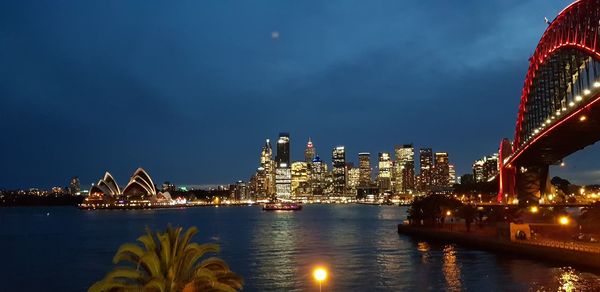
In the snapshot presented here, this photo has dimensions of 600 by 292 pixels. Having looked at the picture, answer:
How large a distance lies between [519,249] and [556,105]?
38632 mm

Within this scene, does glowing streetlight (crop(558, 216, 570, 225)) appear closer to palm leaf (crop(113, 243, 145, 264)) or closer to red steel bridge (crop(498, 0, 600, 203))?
red steel bridge (crop(498, 0, 600, 203))

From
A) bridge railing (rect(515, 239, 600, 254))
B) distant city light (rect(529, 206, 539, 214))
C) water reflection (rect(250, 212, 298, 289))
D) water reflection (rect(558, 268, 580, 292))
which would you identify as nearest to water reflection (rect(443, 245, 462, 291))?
water reflection (rect(558, 268, 580, 292))

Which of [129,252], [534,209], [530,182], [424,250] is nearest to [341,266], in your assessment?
[424,250]

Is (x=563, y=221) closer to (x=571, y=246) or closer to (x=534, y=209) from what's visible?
(x=571, y=246)

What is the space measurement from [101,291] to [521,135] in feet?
279

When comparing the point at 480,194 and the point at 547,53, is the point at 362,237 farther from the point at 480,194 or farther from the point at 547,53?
the point at 480,194

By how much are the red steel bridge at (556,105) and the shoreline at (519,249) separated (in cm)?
1198

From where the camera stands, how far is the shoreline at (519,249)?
3362 cm

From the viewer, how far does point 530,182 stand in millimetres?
92562

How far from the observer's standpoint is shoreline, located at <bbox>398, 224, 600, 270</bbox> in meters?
33.6

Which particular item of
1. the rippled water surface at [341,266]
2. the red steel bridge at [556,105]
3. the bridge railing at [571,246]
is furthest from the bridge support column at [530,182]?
the bridge railing at [571,246]

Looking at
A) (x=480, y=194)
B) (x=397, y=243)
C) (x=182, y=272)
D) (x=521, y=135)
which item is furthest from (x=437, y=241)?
(x=480, y=194)

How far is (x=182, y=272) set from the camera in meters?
10.4

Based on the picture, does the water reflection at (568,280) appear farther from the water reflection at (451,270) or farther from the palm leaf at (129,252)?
the palm leaf at (129,252)
